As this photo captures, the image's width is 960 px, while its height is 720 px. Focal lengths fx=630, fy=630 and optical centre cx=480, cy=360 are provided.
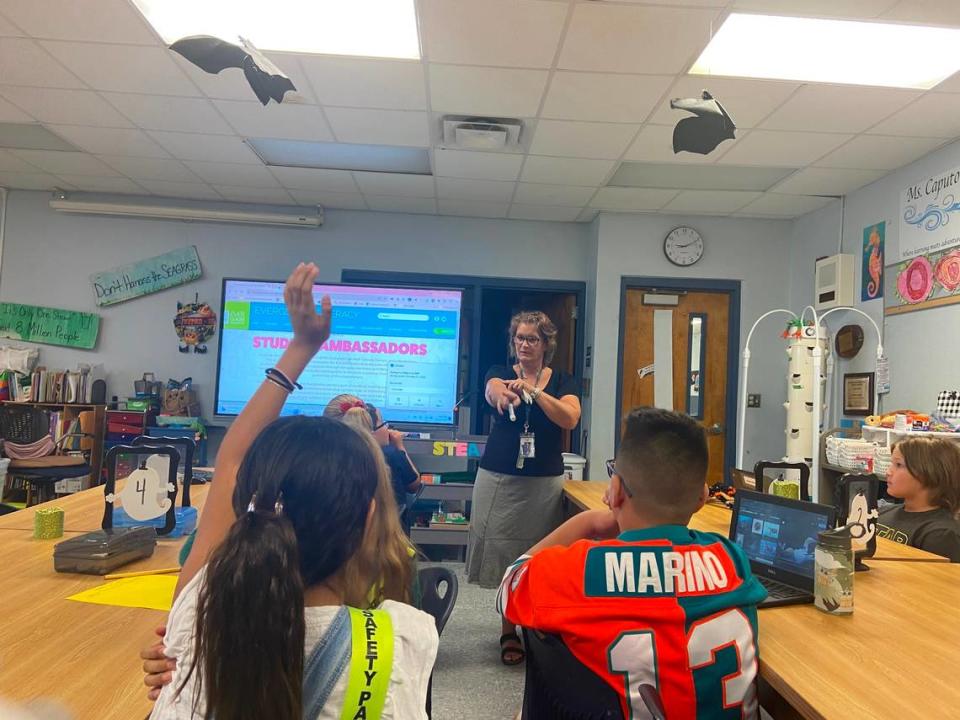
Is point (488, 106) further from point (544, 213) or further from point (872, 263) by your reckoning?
point (872, 263)

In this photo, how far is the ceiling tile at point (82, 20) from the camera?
2.47 metres

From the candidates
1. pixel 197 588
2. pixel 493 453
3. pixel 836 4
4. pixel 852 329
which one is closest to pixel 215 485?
pixel 197 588

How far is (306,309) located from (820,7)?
94.7 inches

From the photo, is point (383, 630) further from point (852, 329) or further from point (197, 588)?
point (852, 329)

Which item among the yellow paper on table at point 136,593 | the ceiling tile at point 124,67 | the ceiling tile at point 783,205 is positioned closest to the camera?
the yellow paper on table at point 136,593

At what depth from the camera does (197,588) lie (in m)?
0.76

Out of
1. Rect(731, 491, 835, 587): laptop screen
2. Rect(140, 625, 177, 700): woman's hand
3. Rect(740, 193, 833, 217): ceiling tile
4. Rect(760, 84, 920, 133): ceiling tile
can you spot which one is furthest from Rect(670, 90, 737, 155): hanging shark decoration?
Rect(740, 193, 833, 217): ceiling tile

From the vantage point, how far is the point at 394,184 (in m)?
4.46

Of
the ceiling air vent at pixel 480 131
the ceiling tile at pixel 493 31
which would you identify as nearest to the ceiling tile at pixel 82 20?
the ceiling tile at pixel 493 31

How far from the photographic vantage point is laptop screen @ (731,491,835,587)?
5.00 feet

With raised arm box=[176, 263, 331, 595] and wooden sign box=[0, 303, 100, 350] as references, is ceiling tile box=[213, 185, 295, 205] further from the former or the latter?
raised arm box=[176, 263, 331, 595]

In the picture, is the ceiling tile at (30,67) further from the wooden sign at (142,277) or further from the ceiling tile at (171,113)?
the wooden sign at (142,277)

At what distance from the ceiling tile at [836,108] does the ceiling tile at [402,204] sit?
249 cm

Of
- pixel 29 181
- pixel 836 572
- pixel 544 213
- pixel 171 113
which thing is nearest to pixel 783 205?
pixel 544 213
